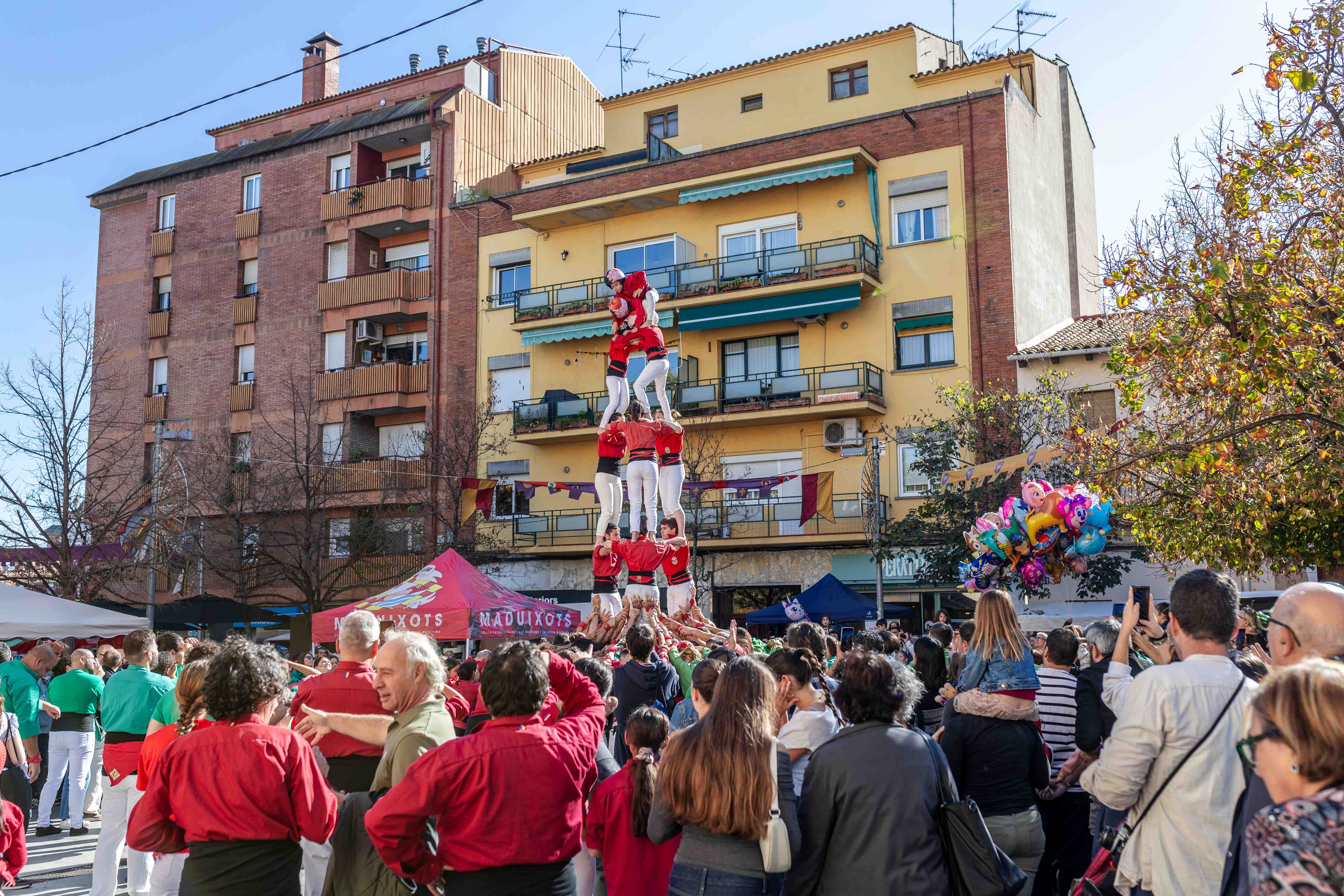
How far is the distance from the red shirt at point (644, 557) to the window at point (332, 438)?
21.1m

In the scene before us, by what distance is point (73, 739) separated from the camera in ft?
34.2

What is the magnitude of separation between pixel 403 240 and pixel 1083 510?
88.2ft

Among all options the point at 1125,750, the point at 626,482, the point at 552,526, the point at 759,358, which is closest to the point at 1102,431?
the point at 626,482

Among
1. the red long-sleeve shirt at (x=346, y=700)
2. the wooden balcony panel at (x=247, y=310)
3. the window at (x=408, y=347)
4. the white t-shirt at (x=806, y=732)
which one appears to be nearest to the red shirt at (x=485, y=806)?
the white t-shirt at (x=806, y=732)

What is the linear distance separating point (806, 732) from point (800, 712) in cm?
12

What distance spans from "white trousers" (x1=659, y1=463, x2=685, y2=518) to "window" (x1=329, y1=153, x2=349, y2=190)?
2383 centimetres

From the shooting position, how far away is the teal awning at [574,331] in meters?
29.8

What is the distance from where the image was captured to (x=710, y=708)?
12.4 ft

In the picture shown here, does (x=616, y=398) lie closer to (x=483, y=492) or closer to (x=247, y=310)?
(x=483, y=492)

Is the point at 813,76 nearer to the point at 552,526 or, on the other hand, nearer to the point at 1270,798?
the point at 552,526

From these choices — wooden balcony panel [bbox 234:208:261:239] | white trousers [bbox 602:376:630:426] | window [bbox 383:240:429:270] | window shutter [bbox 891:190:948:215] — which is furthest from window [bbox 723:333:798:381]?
wooden balcony panel [bbox 234:208:261:239]

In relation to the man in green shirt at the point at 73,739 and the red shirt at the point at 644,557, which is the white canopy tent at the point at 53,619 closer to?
the man in green shirt at the point at 73,739

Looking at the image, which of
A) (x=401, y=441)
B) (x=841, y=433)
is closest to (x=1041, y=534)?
(x=841, y=433)

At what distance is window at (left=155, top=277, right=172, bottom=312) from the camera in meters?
37.7
